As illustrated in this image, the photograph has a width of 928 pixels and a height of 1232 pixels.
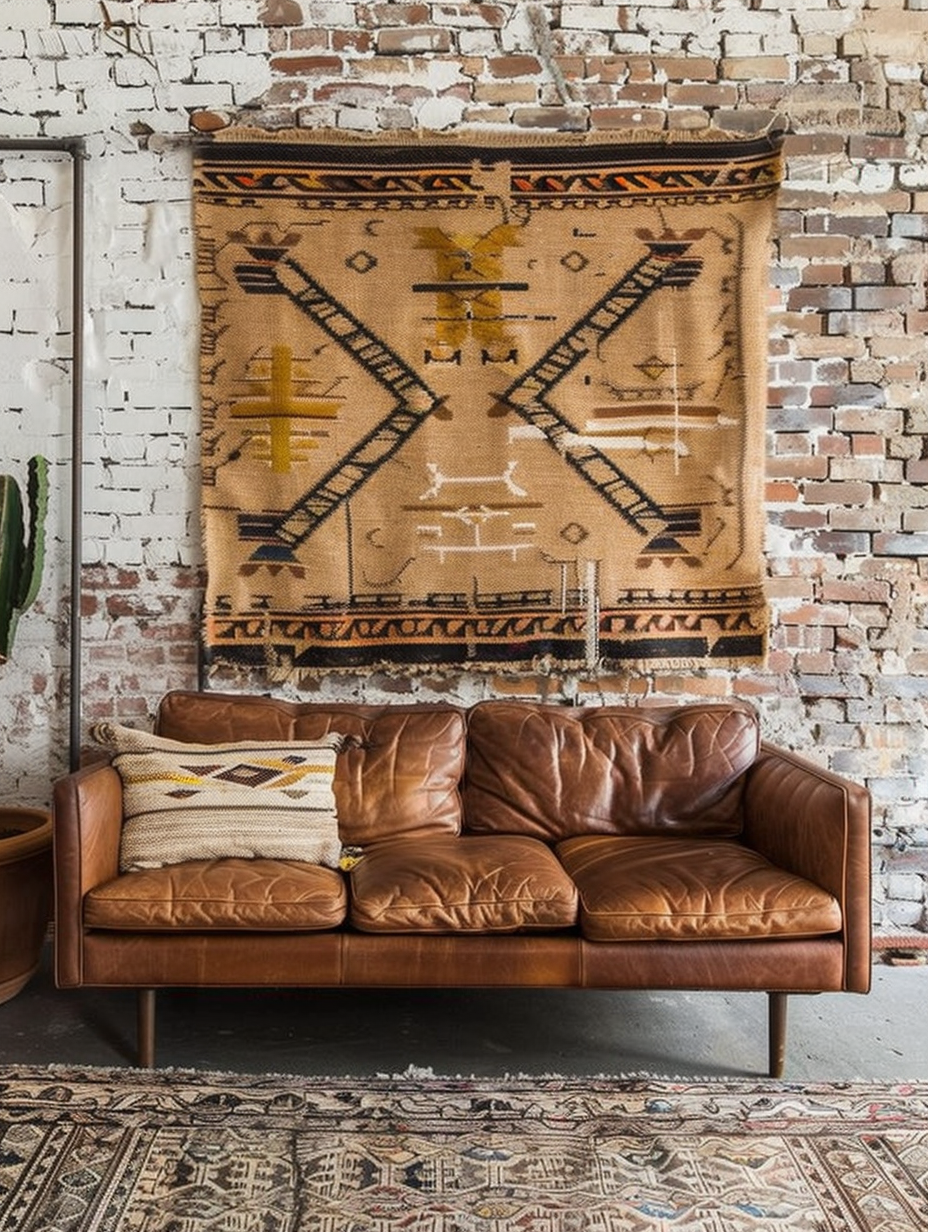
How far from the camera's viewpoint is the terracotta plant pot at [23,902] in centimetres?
287

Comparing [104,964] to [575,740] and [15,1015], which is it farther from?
[575,740]

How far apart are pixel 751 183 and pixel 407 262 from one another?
3.61ft

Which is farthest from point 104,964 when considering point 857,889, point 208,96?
point 208,96

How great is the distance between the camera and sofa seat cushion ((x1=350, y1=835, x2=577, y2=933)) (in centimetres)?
249

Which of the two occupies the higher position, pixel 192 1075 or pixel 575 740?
pixel 575 740

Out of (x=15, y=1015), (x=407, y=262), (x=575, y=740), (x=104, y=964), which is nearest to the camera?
(x=104, y=964)

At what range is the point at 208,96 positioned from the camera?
11.3 feet

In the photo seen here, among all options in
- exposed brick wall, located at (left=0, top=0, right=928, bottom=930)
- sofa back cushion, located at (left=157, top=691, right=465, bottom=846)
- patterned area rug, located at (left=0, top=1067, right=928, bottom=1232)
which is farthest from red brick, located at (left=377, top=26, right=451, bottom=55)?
patterned area rug, located at (left=0, top=1067, right=928, bottom=1232)

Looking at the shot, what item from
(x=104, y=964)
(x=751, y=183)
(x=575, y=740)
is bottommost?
(x=104, y=964)

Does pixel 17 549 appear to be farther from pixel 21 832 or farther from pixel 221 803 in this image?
pixel 221 803

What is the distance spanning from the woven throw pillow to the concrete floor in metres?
0.46

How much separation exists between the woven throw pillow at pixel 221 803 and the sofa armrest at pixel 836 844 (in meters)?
1.12

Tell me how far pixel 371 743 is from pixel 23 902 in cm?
101

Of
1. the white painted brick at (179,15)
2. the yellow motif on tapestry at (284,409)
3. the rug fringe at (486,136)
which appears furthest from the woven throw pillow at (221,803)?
the white painted brick at (179,15)
